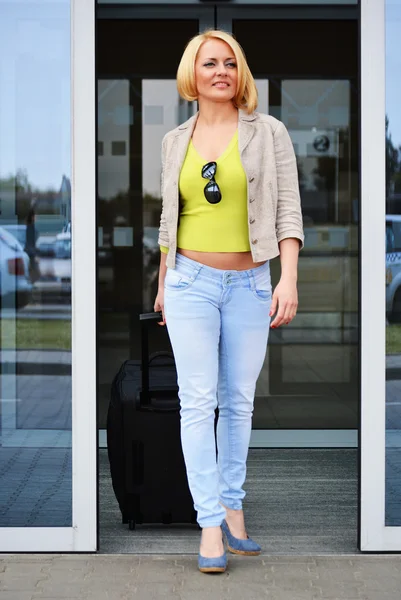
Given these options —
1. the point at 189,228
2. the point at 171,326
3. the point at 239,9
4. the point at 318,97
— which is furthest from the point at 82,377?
the point at 318,97

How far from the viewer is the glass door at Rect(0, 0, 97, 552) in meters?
3.75

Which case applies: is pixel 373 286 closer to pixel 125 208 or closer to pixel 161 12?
pixel 161 12

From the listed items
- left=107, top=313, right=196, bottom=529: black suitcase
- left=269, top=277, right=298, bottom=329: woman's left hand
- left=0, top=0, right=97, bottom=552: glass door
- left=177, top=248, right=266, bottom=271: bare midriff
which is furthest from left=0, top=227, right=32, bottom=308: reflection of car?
left=269, top=277, right=298, bottom=329: woman's left hand

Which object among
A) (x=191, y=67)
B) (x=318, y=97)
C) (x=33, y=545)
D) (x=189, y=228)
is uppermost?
(x=318, y=97)

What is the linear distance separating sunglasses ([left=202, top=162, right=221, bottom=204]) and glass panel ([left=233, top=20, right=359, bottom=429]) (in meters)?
3.37

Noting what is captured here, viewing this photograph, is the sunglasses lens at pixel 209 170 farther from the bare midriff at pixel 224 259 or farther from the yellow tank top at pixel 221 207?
the bare midriff at pixel 224 259

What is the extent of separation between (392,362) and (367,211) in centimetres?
55

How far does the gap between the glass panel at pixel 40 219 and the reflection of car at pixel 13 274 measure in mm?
22

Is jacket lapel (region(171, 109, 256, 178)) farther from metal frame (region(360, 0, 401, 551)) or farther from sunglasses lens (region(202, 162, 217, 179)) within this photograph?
metal frame (region(360, 0, 401, 551))

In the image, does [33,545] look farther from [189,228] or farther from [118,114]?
[118,114]

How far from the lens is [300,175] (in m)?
7.07

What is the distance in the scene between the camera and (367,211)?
376 cm

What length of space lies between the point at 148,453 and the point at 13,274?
6.89ft

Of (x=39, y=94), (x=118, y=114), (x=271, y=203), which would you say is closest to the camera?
(x=271, y=203)
